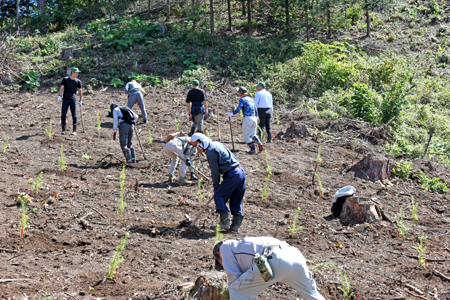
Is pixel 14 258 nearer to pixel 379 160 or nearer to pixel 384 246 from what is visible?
pixel 384 246

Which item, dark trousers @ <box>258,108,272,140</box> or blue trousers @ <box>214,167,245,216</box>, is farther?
dark trousers @ <box>258,108,272,140</box>

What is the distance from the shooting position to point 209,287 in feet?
14.5

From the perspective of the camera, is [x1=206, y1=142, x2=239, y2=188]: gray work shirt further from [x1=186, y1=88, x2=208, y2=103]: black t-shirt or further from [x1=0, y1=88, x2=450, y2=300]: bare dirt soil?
[x1=186, y1=88, x2=208, y2=103]: black t-shirt

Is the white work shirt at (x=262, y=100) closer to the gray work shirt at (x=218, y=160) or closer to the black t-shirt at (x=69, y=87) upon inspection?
the black t-shirt at (x=69, y=87)

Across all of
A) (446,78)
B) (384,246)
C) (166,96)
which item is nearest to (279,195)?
(384,246)

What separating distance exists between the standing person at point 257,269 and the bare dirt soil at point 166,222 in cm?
99

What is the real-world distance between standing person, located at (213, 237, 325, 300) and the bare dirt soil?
0.99 meters

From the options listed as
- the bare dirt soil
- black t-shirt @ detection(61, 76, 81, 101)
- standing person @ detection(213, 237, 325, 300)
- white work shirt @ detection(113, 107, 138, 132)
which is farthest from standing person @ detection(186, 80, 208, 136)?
standing person @ detection(213, 237, 325, 300)

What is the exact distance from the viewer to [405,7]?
24297 mm

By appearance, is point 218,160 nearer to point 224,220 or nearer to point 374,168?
point 224,220

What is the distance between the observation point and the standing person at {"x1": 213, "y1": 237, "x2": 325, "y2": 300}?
3684mm

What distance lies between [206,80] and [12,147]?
8.83 metres

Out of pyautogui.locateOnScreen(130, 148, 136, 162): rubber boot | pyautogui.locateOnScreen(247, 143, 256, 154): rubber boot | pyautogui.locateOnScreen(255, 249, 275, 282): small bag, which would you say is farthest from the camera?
pyautogui.locateOnScreen(247, 143, 256, 154): rubber boot

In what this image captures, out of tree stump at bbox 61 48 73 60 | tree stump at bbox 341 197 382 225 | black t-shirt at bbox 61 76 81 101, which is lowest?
tree stump at bbox 341 197 382 225
